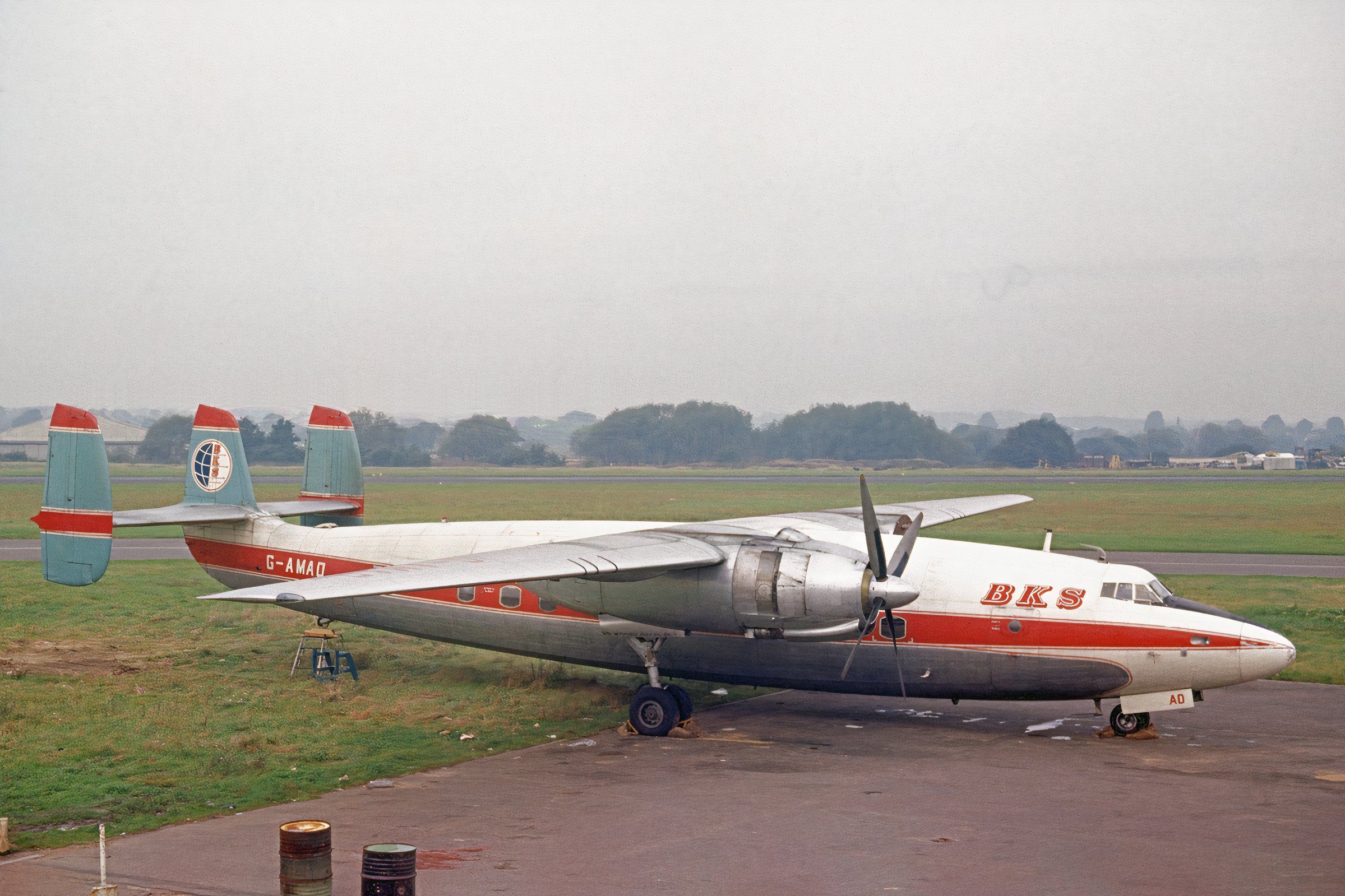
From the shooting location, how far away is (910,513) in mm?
24922

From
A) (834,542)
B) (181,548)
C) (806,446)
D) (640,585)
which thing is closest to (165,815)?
(640,585)

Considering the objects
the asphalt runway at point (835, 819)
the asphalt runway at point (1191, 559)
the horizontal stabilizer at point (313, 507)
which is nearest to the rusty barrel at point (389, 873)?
the asphalt runway at point (835, 819)

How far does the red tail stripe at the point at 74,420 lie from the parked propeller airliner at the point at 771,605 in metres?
0.04

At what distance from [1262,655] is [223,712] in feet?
57.7

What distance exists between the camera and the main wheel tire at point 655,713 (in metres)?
18.6

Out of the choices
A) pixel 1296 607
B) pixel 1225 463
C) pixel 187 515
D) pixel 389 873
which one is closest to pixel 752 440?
pixel 1225 463

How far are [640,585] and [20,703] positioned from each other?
1191cm

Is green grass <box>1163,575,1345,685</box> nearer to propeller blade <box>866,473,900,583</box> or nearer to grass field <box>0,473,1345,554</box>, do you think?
grass field <box>0,473,1345,554</box>

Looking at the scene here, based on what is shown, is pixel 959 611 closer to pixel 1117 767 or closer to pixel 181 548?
pixel 1117 767

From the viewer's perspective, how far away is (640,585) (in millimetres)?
18406

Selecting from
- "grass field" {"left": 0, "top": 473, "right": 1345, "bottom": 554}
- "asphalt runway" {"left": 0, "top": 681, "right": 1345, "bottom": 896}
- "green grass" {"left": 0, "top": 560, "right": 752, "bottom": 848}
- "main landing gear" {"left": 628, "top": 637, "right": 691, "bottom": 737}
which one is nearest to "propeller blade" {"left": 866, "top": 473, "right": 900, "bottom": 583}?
"asphalt runway" {"left": 0, "top": 681, "right": 1345, "bottom": 896}

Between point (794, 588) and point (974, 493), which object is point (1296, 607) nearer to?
point (794, 588)

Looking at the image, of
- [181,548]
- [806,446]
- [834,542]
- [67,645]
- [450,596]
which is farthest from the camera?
[806,446]

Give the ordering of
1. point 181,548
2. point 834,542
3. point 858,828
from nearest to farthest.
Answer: point 858,828 < point 834,542 < point 181,548
